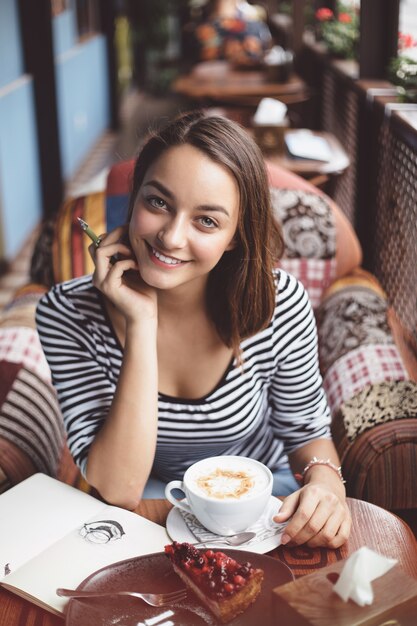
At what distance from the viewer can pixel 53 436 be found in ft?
5.78

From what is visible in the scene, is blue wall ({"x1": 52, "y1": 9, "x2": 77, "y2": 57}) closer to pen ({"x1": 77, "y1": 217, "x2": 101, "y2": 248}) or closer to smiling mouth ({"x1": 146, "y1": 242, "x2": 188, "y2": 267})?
pen ({"x1": 77, "y1": 217, "x2": 101, "y2": 248})

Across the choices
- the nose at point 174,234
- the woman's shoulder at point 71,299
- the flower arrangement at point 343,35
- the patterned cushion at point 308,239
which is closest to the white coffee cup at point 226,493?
the nose at point 174,234

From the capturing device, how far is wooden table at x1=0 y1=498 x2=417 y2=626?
38.1 inches

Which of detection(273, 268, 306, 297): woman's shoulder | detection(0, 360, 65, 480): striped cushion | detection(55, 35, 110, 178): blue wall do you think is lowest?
detection(55, 35, 110, 178): blue wall

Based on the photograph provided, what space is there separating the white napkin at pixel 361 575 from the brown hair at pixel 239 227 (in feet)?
2.12

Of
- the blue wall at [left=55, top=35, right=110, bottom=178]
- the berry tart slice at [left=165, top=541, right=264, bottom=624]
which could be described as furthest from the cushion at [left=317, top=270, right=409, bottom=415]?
the blue wall at [left=55, top=35, right=110, bottom=178]

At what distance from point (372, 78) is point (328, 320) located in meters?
1.63

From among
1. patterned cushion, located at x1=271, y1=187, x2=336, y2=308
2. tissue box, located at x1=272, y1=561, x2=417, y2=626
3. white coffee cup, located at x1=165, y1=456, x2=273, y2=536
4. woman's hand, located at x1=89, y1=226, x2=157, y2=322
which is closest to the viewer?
tissue box, located at x1=272, y1=561, x2=417, y2=626

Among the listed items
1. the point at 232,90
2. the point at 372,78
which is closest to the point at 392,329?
the point at 372,78

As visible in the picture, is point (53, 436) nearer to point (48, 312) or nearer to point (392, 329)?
point (48, 312)

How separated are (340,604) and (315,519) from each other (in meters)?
0.26

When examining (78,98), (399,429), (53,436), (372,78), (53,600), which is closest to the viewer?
(53,600)

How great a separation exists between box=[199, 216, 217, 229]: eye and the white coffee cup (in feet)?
1.23

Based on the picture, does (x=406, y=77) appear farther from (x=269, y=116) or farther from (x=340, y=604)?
(x=340, y=604)
